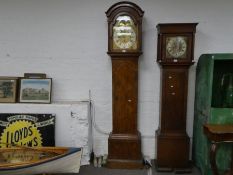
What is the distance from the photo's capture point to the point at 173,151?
2.80m

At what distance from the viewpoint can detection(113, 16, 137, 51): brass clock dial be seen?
2.75m

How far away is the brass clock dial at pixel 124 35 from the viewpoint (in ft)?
9.01

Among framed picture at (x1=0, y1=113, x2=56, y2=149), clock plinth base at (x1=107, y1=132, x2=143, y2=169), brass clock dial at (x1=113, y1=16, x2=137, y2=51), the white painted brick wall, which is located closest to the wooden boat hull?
framed picture at (x1=0, y1=113, x2=56, y2=149)

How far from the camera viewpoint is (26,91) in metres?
2.99

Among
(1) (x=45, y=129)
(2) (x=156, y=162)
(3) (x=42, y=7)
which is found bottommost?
(2) (x=156, y=162)

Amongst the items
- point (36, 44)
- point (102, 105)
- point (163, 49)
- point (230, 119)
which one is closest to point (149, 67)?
point (163, 49)

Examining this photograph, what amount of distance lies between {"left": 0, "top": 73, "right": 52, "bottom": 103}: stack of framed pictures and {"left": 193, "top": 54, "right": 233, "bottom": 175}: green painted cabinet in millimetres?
1947

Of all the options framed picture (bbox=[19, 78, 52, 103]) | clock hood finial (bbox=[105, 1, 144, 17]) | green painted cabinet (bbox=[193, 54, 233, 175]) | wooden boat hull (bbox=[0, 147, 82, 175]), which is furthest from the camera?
framed picture (bbox=[19, 78, 52, 103])

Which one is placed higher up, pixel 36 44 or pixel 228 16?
pixel 228 16

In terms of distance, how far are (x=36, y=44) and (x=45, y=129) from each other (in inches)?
45.6

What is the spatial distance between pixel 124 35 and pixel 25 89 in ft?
4.90

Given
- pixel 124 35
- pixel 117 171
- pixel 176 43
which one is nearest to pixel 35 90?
pixel 124 35

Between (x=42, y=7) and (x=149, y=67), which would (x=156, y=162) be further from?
(x=42, y=7)

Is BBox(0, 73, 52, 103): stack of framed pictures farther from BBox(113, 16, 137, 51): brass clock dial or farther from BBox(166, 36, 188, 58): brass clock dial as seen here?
BBox(166, 36, 188, 58): brass clock dial
